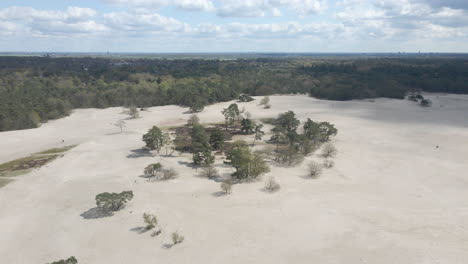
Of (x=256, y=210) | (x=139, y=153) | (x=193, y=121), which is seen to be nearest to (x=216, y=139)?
(x=139, y=153)

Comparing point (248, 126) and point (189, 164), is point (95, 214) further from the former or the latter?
point (248, 126)

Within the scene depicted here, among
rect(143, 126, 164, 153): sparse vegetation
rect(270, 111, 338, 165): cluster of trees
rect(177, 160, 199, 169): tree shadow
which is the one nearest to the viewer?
rect(177, 160, 199, 169): tree shadow


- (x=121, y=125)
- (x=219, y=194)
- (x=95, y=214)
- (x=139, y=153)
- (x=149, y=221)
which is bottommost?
(x=95, y=214)

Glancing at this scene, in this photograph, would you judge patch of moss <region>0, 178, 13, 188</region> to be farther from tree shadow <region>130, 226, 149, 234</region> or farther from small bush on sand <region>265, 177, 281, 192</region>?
small bush on sand <region>265, 177, 281, 192</region>

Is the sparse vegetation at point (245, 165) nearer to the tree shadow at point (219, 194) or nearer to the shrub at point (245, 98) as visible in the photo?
the tree shadow at point (219, 194)

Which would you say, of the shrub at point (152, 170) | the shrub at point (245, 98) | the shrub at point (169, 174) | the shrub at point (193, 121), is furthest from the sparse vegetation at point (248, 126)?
the shrub at point (245, 98)

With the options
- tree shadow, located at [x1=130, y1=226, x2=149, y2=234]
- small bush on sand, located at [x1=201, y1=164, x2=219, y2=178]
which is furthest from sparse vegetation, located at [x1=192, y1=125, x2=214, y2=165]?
tree shadow, located at [x1=130, y1=226, x2=149, y2=234]

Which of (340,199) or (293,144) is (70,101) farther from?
(340,199)
